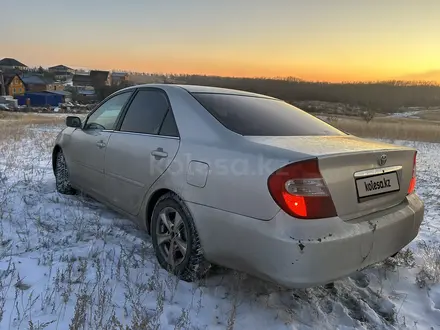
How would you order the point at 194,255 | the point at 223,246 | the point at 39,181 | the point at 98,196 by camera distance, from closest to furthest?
the point at 223,246 < the point at 194,255 < the point at 98,196 < the point at 39,181

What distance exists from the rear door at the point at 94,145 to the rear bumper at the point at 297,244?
170cm

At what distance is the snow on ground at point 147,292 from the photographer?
2209 millimetres

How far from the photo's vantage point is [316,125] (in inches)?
128

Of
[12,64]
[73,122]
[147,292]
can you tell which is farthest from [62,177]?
[12,64]

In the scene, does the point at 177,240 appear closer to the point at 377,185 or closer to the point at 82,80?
the point at 377,185

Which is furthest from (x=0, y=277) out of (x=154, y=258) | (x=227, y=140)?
(x=227, y=140)

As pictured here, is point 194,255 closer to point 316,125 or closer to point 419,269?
point 316,125

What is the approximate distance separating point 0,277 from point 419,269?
3381 mm

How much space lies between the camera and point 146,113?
3.34 metres

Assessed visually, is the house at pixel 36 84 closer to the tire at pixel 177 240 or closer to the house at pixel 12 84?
the house at pixel 12 84

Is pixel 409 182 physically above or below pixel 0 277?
above

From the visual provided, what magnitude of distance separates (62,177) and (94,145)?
119cm

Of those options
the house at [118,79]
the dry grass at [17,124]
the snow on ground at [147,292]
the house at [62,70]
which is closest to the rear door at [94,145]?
the snow on ground at [147,292]

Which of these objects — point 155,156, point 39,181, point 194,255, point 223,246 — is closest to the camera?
point 223,246
